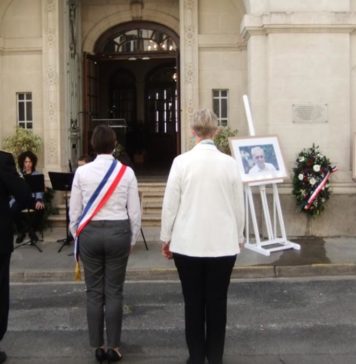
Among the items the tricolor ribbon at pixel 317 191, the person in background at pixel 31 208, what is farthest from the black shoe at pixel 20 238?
the tricolor ribbon at pixel 317 191

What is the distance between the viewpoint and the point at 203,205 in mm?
4305

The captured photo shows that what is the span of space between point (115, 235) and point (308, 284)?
387 centimetres

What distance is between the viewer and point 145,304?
22.3 ft

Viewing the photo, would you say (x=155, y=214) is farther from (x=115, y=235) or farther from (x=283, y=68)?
(x=115, y=235)

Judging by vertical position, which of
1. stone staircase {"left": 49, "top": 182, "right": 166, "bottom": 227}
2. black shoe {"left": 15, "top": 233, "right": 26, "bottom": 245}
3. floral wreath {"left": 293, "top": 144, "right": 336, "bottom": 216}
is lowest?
black shoe {"left": 15, "top": 233, "right": 26, "bottom": 245}

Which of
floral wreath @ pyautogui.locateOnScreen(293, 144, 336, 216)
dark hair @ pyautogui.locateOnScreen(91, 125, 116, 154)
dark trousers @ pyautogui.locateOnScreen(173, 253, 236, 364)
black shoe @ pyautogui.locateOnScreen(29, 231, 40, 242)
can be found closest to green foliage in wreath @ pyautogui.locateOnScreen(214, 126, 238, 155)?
floral wreath @ pyautogui.locateOnScreen(293, 144, 336, 216)

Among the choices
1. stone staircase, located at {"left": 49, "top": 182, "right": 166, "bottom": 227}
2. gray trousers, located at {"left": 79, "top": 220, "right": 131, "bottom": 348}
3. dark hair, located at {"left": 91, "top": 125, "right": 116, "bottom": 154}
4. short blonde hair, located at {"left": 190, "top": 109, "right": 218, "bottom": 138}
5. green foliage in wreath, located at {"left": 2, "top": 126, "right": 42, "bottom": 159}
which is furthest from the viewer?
green foliage in wreath, located at {"left": 2, "top": 126, "right": 42, "bottom": 159}

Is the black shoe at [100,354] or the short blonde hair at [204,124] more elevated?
the short blonde hair at [204,124]

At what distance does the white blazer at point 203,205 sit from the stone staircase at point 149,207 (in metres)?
7.02

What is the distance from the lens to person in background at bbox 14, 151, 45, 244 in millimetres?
10061

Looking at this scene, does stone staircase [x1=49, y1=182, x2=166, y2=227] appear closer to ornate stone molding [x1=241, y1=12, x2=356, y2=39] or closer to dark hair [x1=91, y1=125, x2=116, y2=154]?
ornate stone molding [x1=241, y1=12, x2=356, y2=39]

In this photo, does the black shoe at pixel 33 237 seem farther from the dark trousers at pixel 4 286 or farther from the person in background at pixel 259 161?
the dark trousers at pixel 4 286

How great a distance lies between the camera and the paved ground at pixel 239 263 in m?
8.14

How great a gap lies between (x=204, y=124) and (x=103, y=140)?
866mm
